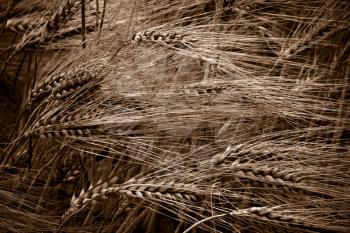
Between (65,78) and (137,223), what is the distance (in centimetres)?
38

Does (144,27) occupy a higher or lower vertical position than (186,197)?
higher

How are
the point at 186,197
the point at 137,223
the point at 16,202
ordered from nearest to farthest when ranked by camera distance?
1. the point at 186,197
2. the point at 16,202
3. the point at 137,223

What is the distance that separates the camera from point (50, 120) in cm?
110

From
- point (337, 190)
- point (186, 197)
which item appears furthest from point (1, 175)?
point (337, 190)

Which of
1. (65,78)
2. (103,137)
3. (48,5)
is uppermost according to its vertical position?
(48,5)

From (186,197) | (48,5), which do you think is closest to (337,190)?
(186,197)

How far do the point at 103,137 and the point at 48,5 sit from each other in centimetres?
34

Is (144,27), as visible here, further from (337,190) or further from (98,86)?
(337,190)

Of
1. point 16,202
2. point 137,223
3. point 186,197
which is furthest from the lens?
point 137,223

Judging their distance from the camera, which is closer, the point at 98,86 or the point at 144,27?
the point at 98,86

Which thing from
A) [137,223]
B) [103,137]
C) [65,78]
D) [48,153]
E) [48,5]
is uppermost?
[48,5]

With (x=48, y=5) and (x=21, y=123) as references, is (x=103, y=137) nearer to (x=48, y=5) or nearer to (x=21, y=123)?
(x=21, y=123)

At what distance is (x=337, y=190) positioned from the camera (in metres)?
1.10

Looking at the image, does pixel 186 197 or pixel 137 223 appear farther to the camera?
pixel 137 223
